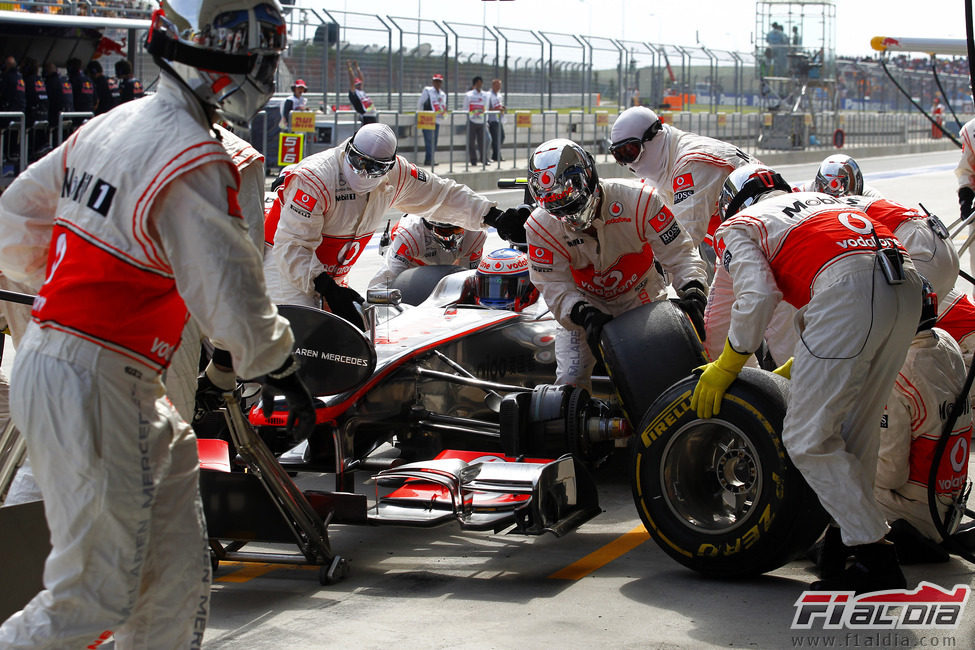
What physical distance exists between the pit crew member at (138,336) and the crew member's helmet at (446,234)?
6019 millimetres

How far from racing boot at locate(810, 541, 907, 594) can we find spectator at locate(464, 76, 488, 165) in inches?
779

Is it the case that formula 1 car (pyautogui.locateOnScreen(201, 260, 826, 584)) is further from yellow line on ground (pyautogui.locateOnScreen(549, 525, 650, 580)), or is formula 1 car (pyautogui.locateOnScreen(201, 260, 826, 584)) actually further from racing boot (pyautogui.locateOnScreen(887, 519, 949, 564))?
racing boot (pyautogui.locateOnScreen(887, 519, 949, 564))

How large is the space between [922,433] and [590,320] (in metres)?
1.74

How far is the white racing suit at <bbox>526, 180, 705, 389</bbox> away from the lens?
6.34m

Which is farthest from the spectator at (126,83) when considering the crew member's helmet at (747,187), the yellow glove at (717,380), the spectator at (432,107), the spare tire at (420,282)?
the yellow glove at (717,380)

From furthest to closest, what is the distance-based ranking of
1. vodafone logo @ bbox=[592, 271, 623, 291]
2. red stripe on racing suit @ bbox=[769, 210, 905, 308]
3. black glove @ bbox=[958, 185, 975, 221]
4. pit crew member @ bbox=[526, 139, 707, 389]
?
black glove @ bbox=[958, 185, 975, 221] → vodafone logo @ bbox=[592, 271, 623, 291] → pit crew member @ bbox=[526, 139, 707, 389] → red stripe on racing suit @ bbox=[769, 210, 905, 308]

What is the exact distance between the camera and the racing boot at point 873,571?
4316 millimetres

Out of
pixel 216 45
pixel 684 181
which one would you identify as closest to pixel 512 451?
pixel 216 45

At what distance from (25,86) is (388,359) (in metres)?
12.4

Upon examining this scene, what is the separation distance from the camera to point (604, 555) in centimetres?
518

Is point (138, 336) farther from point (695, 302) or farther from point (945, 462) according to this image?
point (695, 302)

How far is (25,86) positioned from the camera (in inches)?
643

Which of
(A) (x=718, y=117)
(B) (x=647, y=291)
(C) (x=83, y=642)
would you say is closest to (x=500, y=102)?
(A) (x=718, y=117)

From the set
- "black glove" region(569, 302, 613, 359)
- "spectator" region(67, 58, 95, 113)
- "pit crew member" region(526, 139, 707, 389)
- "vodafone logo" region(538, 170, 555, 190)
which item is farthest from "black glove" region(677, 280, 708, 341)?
"spectator" region(67, 58, 95, 113)
